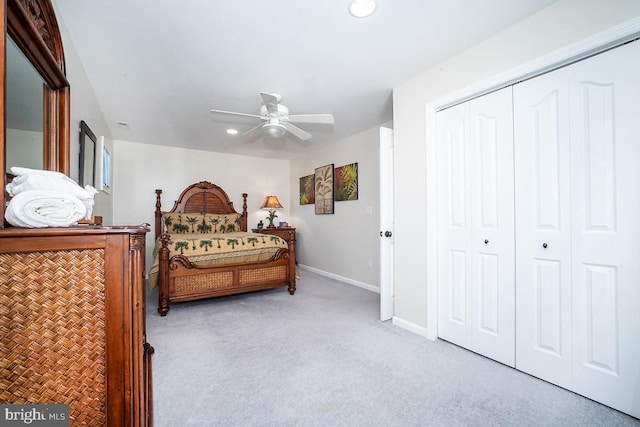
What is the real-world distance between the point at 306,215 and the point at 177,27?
4.06 meters

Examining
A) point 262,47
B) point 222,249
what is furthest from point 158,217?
point 262,47

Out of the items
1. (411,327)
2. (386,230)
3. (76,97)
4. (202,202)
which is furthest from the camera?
(202,202)

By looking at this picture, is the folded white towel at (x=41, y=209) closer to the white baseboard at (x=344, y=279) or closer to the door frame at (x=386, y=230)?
the door frame at (x=386, y=230)

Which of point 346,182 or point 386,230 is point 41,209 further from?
point 346,182

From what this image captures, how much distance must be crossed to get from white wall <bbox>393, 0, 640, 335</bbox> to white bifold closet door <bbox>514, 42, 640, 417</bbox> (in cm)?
20

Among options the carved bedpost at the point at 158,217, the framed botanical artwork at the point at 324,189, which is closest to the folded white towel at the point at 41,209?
the framed botanical artwork at the point at 324,189

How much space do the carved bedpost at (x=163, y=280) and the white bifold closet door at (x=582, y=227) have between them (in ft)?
10.6

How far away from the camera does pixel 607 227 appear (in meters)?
1.58

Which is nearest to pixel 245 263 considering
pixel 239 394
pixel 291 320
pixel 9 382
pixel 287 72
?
pixel 291 320

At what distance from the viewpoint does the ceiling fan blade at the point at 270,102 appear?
2275 millimetres

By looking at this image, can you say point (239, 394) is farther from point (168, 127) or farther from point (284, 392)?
point (168, 127)

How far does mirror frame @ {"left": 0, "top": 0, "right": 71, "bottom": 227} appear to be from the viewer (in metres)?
1.14

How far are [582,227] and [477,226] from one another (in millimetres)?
611

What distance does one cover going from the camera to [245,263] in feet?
11.6
